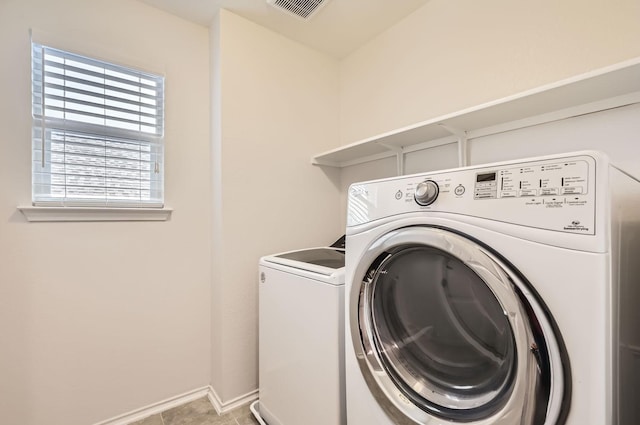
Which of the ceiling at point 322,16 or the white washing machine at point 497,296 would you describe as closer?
the white washing machine at point 497,296

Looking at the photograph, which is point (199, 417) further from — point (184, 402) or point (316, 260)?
point (316, 260)

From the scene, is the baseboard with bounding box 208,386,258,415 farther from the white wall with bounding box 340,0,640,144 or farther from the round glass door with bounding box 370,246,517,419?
the white wall with bounding box 340,0,640,144

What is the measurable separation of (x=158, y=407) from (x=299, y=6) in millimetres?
2509

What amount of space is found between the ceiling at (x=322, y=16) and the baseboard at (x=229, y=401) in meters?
2.35

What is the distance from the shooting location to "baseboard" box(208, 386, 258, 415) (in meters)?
1.62

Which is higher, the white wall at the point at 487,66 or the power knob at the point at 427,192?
the white wall at the point at 487,66

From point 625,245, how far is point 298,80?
75.7 inches

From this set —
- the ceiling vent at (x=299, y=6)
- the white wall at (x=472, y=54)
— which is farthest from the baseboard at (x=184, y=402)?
the ceiling vent at (x=299, y=6)

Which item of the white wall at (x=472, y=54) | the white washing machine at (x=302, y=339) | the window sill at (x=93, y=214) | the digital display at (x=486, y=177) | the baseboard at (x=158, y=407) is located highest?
the white wall at (x=472, y=54)

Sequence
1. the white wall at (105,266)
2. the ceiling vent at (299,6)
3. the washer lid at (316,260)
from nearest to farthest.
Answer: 1. the washer lid at (316,260)
2. the white wall at (105,266)
3. the ceiling vent at (299,6)

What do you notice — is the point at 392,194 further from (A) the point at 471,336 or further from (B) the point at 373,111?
(B) the point at 373,111

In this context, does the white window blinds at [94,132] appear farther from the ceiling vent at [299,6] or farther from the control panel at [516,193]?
the control panel at [516,193]

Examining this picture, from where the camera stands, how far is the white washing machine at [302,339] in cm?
106

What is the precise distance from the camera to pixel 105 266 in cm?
151
